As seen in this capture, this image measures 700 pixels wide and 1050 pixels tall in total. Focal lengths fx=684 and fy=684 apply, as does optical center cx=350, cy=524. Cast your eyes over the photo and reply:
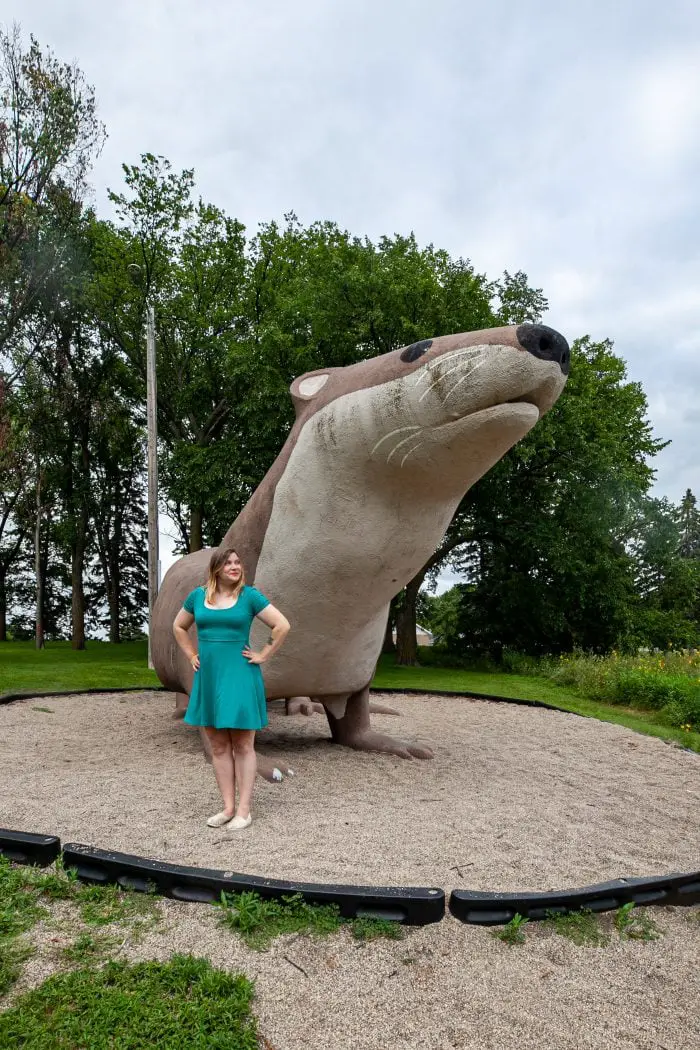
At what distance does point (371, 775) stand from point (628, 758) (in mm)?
2486

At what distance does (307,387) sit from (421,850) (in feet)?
8.85

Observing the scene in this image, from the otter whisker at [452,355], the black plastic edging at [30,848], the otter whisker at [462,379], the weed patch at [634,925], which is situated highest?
the otter whisker at [452,355]

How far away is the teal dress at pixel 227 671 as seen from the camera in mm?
3270

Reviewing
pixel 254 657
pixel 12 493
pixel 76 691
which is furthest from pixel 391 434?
pixel 12 493

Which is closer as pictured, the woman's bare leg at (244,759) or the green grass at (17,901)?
the green grass at (17,901)

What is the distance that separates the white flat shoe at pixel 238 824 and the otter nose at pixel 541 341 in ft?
8.59

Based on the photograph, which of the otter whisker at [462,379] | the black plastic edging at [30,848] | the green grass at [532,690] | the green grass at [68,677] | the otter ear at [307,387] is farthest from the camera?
the green grass at [68,677]

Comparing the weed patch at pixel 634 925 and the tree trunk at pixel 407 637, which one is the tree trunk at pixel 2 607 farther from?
the weed patch at pixel 634 925

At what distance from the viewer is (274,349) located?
12969mm

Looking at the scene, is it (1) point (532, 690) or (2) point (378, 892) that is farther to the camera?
(1) point (532, 690)

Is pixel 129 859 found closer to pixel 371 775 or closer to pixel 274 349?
pixel 371 775

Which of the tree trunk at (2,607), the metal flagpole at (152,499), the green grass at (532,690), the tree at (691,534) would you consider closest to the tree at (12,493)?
the tree trunk at (2,607)

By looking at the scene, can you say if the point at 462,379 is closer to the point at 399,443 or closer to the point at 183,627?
the point at 399,443

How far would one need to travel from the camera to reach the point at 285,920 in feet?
7.73
